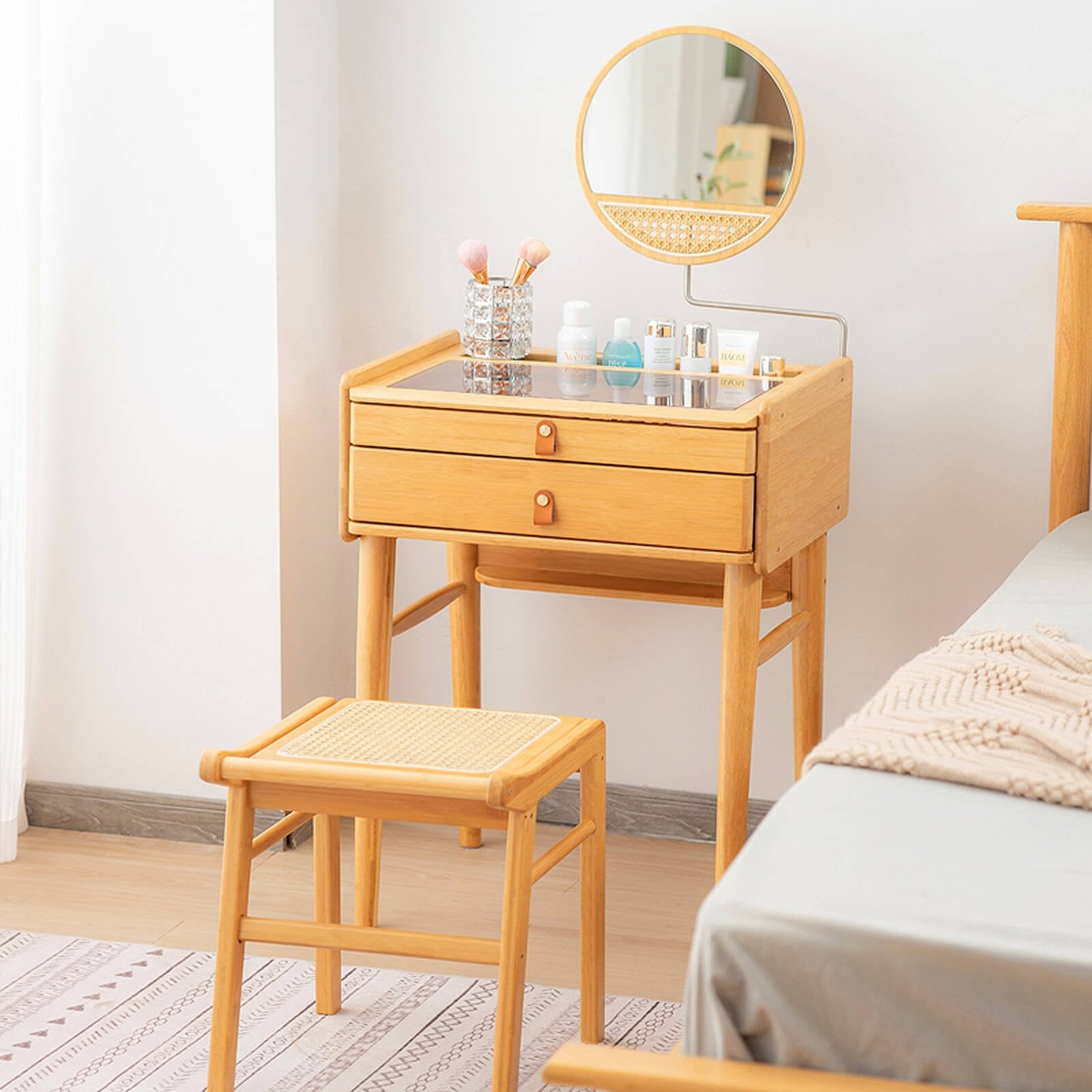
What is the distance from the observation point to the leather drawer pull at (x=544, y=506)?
2.06m

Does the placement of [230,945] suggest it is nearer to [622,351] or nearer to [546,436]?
[546,436]

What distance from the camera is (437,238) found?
2596mm

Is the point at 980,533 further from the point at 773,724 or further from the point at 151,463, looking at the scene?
the point at 151,463

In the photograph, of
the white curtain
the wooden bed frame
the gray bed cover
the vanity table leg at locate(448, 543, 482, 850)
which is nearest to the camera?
the gray bed cover

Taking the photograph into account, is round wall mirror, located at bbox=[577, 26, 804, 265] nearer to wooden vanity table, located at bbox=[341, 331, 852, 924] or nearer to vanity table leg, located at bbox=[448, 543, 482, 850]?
wooden vanity table, located at bbox=[341, 331, 852, 924]


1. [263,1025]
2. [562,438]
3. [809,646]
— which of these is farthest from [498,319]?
[263,1025]

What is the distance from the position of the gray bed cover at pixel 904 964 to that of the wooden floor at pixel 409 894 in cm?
109

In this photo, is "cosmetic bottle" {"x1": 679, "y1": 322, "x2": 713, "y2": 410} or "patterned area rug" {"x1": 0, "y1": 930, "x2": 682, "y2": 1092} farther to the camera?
"cosmetic bottle" {"x1": 679, "y1": 322, "x2": 713, "y2": 410}

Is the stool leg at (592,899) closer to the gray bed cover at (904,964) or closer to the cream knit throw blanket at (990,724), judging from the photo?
the cream knit throw blanket at (990,724)

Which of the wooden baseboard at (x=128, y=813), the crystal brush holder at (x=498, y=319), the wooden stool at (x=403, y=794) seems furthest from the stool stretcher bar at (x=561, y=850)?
the wooden baseboard at (x=128, y=813)

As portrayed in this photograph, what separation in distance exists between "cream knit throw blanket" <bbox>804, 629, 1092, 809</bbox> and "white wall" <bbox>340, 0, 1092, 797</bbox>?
3.30 ft

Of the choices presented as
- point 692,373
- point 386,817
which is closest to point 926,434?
point 692,373

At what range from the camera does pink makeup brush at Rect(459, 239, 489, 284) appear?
227 centimetres

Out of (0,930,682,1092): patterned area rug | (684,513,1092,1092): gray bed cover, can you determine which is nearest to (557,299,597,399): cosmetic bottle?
(0,930,682,1092): patterned area rug
